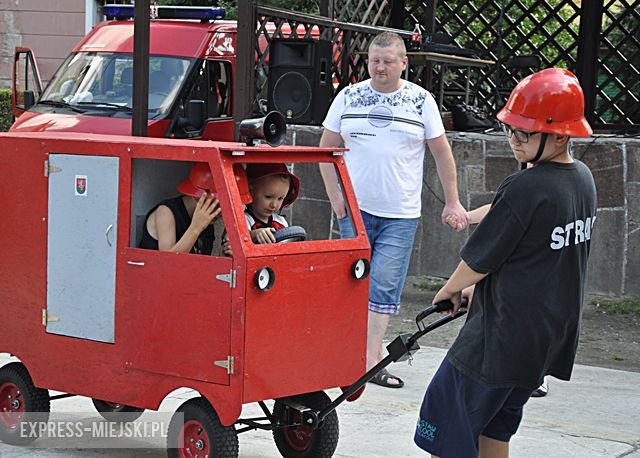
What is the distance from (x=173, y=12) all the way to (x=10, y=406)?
26.3ft

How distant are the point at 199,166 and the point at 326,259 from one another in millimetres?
609

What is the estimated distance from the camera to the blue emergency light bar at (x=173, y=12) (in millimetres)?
11844

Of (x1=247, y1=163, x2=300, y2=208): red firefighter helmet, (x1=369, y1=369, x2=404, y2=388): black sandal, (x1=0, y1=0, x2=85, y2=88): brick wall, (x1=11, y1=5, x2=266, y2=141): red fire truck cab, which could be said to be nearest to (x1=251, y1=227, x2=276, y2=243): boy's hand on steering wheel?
(x1=247, y1=163, x2=300, y2=208): red firefighter helmet

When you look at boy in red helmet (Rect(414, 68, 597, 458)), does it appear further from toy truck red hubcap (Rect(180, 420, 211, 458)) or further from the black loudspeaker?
the black loudspeaker

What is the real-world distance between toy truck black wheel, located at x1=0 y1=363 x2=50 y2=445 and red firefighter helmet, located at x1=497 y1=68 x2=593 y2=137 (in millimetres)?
2385

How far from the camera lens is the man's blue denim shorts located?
6.20m

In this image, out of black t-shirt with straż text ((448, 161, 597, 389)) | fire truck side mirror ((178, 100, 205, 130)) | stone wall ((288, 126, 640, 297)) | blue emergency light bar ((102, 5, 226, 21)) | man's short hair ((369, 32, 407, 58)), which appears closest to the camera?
black t-shirt with straż text ((448, 161, 597, 389))

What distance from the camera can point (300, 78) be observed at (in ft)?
33.1

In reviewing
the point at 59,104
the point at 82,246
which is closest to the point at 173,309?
the point at 82,246

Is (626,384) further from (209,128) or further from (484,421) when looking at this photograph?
(209,128)

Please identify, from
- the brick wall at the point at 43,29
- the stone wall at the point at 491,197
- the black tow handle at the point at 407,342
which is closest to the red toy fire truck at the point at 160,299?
the black tow handle at the point at 407,342

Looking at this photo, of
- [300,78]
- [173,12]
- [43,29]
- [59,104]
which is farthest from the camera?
[43,29]

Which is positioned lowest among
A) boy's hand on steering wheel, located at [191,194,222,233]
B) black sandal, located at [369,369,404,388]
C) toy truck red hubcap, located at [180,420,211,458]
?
black sandal, located at [369,369,404,388]

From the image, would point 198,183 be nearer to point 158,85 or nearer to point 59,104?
point 158,85
